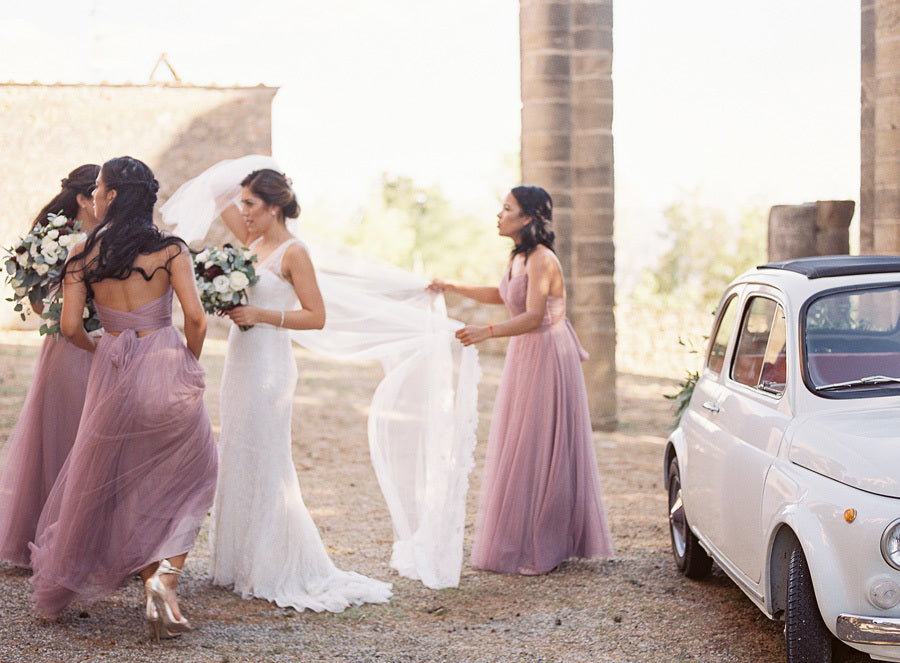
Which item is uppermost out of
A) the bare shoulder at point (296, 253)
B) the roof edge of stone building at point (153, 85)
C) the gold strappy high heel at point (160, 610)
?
the roof edge of stone building at point (153, 85)

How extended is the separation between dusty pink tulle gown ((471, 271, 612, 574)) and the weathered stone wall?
15114 millimetres

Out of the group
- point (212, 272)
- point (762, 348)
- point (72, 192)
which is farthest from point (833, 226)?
point (72, 192)

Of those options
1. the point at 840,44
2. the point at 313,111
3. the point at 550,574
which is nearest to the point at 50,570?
the point at 550,574

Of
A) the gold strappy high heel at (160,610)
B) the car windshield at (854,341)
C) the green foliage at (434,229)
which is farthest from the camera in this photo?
the green foliage at (434,229)

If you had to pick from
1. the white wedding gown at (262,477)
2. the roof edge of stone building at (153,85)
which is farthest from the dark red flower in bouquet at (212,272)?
the roof edge of stone building at (153,85)

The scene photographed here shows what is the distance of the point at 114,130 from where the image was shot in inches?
826

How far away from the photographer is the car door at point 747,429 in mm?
4598

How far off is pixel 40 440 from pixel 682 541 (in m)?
3.80

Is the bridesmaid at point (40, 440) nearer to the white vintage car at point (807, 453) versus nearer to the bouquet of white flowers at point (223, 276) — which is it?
the bouquet of white flowers at point (223, 276)

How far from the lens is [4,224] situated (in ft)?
67.3

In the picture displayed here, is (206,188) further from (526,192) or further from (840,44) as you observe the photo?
(840,44)

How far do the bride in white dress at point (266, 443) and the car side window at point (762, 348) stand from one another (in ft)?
7.34

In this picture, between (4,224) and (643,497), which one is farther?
(4,224)

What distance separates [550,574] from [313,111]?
6606 cm
